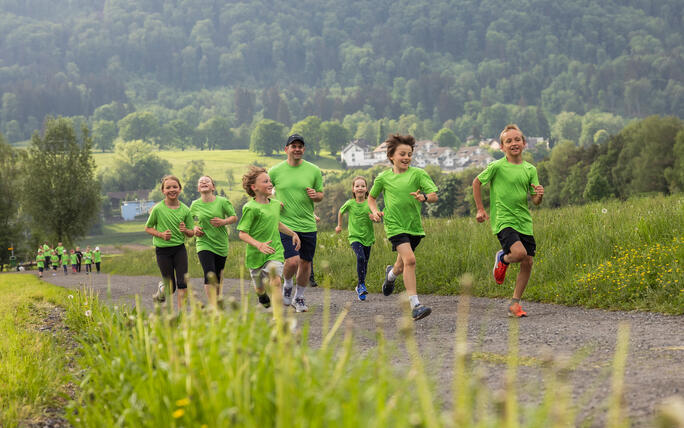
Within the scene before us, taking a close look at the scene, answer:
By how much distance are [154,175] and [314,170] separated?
17477 centimetres

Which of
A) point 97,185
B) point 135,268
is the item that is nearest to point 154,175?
point 97,185

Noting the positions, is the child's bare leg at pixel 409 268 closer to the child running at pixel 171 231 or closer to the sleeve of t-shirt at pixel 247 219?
the sleeve of t-shirt at pixel 247 219

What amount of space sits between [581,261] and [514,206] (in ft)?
7.67

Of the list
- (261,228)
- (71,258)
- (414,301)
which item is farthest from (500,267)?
(71,258)

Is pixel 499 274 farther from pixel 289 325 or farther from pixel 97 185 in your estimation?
pixel 97 185

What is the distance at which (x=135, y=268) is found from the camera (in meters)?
29.7

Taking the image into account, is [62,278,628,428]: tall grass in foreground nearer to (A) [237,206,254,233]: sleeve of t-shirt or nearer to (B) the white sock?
(B) the white sock

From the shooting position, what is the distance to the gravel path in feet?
13.6

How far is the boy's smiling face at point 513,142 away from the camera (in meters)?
7.98

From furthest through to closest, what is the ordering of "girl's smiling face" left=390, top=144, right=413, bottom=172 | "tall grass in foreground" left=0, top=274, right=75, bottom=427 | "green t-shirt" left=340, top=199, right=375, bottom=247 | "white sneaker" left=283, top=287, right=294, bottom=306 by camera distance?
1. "green t-shirt" left=340, top=199, right=375, bottom=247
2. "white sneaker" left=283, top=287, right=294, bottom=306
3. "girl's smiling face" left=390, top=144, right=413, bottom=172
4. "tall grass in foreground" left=0, top=274, right=75, bottom=427

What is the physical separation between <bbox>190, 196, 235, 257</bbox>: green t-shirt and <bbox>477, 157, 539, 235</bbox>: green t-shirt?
3.50 meters

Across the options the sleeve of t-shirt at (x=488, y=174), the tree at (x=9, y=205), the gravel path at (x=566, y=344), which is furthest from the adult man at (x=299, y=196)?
the tree at (x=9, y=205)

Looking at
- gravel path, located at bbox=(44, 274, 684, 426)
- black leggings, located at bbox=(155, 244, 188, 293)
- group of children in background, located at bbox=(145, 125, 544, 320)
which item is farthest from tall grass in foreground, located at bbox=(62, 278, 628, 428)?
black leggings, located at bbox=(155, 244, 188, 293)

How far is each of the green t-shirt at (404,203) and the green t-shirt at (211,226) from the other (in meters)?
2.23
